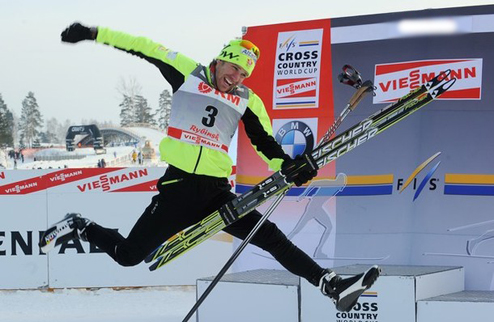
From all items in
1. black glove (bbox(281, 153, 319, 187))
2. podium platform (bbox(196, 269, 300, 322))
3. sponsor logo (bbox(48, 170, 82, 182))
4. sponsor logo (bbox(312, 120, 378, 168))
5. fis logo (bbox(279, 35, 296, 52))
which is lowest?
podium platform (bbox(196, 269, 300, 322))

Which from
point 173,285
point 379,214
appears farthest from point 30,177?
point 379,214

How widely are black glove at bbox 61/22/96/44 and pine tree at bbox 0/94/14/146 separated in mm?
25586

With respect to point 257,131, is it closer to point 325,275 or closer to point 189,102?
point 189,102

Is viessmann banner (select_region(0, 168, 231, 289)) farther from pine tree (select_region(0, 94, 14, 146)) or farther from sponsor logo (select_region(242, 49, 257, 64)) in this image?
pine tree (select_region(0, 94, 14, 146))

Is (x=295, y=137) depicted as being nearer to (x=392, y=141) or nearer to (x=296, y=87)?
(x=296, y=87)

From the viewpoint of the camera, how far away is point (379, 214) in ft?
24.3

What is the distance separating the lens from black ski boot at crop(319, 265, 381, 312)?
16.9ft

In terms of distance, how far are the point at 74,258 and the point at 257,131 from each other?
5.07 meters

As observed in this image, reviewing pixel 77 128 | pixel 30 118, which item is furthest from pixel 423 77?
pixel 30 118

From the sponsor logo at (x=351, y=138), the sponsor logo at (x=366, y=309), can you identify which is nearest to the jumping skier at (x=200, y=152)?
the sponsor logo at (x=351, y=138)

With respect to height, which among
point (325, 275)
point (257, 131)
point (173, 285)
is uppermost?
point (257, 131)

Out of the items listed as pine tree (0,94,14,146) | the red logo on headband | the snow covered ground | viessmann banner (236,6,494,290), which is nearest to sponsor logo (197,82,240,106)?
the red logo on headband

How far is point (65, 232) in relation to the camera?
583 centimetres

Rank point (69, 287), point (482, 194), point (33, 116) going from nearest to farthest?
point (482, 194) → point (69, 287) → point (33, 116)
